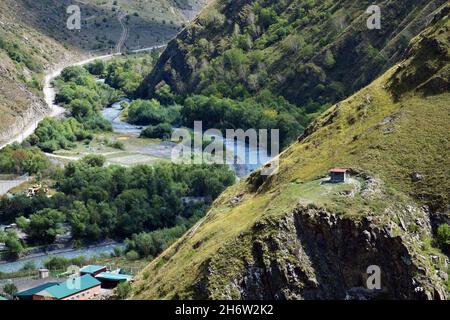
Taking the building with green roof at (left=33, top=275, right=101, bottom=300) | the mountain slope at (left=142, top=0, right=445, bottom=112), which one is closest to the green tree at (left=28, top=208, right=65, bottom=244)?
the building with green roof at (left=33, top=275, right=101, bottom=300)

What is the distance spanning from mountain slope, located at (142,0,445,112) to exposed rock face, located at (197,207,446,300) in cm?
7609

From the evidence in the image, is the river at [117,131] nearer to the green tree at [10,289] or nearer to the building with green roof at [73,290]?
the green tree at [10,289]

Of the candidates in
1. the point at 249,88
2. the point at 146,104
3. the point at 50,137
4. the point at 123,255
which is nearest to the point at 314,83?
the point at 249,88

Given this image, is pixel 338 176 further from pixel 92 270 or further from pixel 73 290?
pixel 92 270

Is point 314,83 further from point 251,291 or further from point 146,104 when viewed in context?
point 251,291

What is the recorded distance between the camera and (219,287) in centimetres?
4597

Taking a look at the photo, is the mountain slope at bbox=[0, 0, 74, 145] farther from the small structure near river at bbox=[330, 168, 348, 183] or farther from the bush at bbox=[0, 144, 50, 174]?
the small structure near river at bbox=[330, 168, 348, 183]

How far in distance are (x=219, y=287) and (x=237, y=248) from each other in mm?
2839

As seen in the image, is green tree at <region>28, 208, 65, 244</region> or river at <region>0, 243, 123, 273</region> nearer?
river at <region>0, 243, 123, 273</region>

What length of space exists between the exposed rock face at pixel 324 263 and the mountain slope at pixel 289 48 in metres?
76.1
